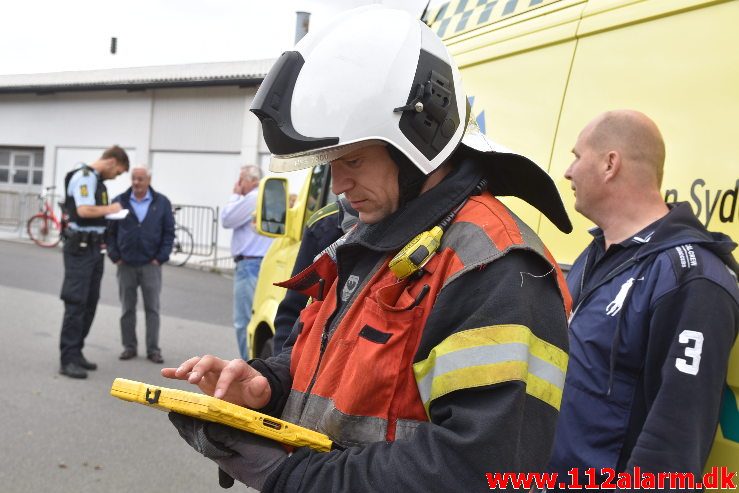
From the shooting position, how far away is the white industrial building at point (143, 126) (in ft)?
66.3

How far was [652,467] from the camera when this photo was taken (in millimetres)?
1954

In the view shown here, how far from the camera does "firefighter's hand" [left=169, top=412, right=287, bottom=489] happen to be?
5.00 ft

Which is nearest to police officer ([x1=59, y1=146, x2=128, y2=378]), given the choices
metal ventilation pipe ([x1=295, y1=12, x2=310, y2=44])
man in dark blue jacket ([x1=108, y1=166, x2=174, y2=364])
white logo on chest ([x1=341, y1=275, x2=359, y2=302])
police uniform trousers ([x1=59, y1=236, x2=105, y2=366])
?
police uniform trousers ([x1=59, y1=236, x2=105, y2=366])

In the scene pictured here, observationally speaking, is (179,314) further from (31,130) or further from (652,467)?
(31,130)

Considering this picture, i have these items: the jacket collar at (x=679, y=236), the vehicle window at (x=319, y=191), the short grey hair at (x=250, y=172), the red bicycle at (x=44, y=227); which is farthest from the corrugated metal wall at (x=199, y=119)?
the jacket collar at (x=679, y=236)

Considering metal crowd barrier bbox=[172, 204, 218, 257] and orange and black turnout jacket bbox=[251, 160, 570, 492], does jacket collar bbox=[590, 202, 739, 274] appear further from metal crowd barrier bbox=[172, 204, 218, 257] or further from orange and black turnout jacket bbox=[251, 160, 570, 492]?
metal crowd barrier bbox=[172, 204, 218, 257]

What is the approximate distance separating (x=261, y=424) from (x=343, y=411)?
17 centimetres

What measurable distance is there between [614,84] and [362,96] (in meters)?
1.34

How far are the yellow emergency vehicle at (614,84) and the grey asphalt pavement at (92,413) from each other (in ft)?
8.88

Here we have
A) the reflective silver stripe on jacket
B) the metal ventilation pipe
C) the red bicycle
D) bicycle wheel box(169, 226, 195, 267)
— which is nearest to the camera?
the reflective silver stripe on jacket

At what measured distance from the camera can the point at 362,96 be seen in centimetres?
156

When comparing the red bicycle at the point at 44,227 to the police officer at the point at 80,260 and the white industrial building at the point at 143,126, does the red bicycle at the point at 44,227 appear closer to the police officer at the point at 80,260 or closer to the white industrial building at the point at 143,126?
the white industrial building at the point at 143,126

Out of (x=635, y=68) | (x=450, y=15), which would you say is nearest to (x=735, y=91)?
(x=635, y=68)

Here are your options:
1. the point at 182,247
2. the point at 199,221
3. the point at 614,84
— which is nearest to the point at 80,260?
the point at 614,84
